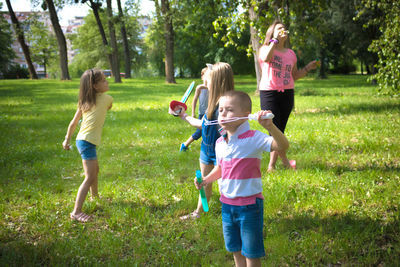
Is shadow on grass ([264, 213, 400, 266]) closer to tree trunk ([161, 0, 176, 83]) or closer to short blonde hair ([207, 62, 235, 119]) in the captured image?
short blonde hair ([207, 62, 235, 119])

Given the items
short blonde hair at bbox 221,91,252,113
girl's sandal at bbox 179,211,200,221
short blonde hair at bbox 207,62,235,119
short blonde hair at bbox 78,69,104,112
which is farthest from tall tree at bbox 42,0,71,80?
short blonde hair at bbox 221,91,252,113

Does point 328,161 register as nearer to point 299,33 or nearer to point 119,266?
point 119,266

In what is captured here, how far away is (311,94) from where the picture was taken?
679 inches

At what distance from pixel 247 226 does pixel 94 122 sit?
2.63 m

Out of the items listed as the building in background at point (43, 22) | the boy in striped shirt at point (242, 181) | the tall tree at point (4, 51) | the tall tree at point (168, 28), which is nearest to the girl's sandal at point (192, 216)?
the boy in striped shirt at point (242, 181)

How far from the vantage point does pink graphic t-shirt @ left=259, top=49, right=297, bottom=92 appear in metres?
5.00

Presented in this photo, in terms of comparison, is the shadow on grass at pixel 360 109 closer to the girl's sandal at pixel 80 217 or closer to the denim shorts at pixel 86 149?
the denim shorts at pixel 86 149

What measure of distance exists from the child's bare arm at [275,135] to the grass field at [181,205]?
1.41 m

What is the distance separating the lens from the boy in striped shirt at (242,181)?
7.80ft

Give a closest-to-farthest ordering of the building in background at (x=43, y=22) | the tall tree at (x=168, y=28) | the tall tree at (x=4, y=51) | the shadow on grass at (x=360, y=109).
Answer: the shadow on grass at (x=360, y=109), the tall tree at (x=168, y=28), the building in background at (x=43, y=22), the tall tree at (x=4, y=51)

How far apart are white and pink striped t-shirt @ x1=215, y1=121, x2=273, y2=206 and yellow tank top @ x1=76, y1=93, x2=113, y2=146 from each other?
2266 millimetres

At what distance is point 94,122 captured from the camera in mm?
4191

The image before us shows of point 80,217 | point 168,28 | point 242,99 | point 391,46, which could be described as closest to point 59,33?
point 168,28

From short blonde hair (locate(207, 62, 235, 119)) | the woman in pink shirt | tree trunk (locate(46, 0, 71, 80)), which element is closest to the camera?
short blonde hair (locate(207, 62, 235, 119))
